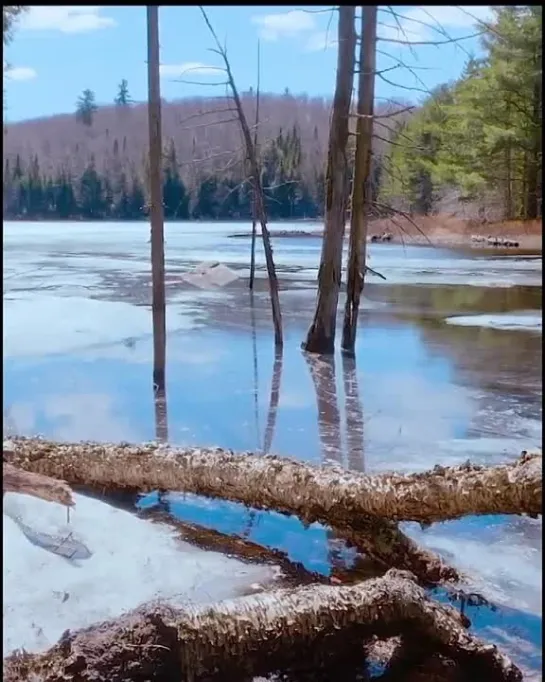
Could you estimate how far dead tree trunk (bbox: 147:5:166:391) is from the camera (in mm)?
1771

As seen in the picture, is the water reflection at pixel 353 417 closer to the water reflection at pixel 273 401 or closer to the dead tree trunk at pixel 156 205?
the water reflection at pixel 273 401

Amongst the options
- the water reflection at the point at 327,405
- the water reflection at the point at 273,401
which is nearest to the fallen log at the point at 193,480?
the water reflection at the point at 273,401

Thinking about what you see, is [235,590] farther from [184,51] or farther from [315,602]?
[184,51]

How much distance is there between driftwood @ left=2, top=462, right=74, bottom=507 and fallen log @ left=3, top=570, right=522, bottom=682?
325 millimetres

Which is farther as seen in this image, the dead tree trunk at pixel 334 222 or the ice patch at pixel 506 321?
the dead tree trunk at pixel 334 222

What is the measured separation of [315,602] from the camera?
147cm

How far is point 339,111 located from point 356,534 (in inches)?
62.1

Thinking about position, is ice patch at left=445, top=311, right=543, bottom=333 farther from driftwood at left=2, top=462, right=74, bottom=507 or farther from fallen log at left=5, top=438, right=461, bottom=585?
driftwood at left=2, top=462, right=74, bottom=507

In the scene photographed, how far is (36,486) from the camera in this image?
66.6 inches

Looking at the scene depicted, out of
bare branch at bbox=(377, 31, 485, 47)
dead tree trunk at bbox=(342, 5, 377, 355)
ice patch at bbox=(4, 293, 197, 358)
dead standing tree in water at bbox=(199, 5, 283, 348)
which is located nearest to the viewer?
bare branch at bbox=(377, 31, 485, 47)

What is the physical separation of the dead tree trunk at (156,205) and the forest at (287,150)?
28 millimetres

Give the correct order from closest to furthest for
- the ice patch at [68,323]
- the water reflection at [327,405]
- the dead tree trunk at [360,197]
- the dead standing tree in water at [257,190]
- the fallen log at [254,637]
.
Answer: the fallen log at [254,637], the dead standing tree in water at [257,190], the ice patch at [68,323], the water reflection at [327,405], the dead tree trunk at [360,197]

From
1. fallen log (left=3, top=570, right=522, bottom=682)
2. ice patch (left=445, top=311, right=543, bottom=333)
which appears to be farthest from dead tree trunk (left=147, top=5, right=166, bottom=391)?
fallen log (left=3, top=570, right=522, bottom=682)

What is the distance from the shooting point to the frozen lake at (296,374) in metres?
1.77
